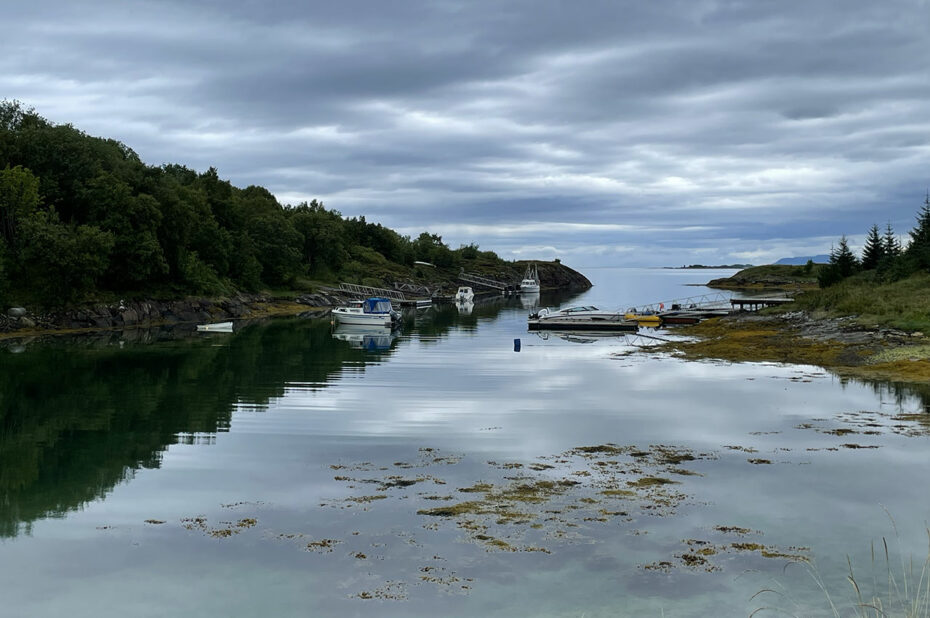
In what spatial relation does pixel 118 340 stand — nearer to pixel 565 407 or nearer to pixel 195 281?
pixel 195 281

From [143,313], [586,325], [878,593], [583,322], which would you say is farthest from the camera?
[583,322]


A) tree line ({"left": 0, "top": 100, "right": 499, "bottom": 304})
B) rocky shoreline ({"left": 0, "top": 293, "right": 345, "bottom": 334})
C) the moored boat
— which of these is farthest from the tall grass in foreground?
the moored boat

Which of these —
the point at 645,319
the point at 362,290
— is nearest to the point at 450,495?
the point at 645,319

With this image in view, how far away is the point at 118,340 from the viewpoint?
A: 220 feet

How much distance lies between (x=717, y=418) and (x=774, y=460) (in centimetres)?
745

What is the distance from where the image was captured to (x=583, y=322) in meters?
88.4

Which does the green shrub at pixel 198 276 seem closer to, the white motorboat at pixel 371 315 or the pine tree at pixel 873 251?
the white motorboat at pixel 371 315

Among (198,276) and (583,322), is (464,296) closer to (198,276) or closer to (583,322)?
(198,276)

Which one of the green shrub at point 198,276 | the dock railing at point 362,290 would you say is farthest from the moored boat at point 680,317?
the dock railing at point 362,290

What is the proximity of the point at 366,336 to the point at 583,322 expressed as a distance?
2656 centimetres

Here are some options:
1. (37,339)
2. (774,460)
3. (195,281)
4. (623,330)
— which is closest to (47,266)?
(37,339)

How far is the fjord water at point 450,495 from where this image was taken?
44.8ft

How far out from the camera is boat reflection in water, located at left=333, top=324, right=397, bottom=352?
219ft

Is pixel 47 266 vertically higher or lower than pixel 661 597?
higher
